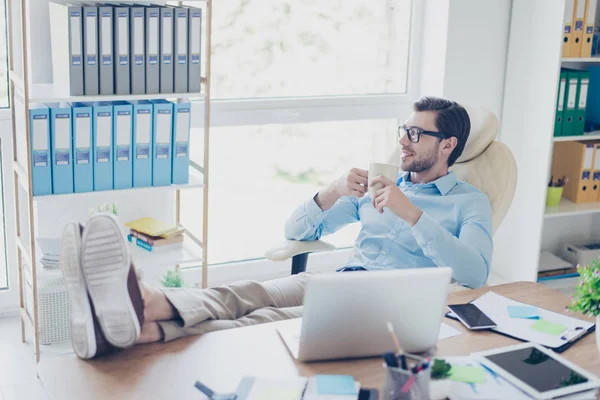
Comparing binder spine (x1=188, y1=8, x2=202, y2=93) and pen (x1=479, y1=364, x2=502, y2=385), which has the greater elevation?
binder spine (x1=188, y1=8, x2=202, y2=93)

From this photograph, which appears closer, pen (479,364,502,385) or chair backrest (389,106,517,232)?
pen (479,364,502,385)

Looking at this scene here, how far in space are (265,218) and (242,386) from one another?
2.36 m

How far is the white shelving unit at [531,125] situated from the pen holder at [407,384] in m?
2.43

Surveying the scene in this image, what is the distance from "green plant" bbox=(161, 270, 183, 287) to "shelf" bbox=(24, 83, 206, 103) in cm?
80

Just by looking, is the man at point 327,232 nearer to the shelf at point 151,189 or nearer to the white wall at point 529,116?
the shelf at point 151,189

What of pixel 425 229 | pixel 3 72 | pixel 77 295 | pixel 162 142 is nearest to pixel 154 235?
pixel 162 142

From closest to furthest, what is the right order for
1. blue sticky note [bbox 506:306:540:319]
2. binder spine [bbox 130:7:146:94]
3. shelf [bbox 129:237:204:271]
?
blue sticky note [bbox 506:306:540:319]
binder spine [bbox 130:7:146:94]
shelf [bbox 129:237:204:271]

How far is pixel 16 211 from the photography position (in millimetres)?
3135

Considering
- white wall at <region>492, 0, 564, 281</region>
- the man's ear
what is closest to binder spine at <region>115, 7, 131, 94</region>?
the man's ear

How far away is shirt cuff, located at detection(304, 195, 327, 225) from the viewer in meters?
2.71

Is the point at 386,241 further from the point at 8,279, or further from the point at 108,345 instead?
the point at 8,279

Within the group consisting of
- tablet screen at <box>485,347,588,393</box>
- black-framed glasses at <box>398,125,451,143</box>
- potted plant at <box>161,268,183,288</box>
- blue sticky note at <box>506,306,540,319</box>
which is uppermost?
black-framed glasses at <box>398,125,451,143</box>

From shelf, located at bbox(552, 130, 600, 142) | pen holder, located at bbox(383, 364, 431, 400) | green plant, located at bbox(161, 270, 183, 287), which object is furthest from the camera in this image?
shelf, located at bbox(552, 130, 600, 142)

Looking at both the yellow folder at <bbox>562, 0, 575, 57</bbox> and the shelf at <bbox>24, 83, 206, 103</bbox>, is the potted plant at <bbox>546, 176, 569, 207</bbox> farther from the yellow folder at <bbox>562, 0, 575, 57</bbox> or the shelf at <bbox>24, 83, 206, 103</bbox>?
the shelf at <bbox>24, 83, 206, 103</bbox>
